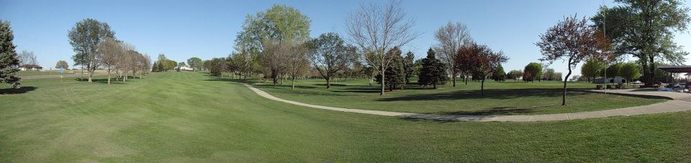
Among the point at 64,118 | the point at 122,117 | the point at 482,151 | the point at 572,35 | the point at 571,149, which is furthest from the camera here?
the point at 572,35

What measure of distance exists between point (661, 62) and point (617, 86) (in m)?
8.51

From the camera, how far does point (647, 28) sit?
109 feet

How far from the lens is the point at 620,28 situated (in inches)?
1336

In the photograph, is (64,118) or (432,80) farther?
(432,80)

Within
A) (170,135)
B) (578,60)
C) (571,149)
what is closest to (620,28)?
(578,60)

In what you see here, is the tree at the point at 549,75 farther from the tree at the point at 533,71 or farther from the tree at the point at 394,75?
the tree at the point at 394,75

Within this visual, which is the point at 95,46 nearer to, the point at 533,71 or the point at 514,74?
the point at 533,71

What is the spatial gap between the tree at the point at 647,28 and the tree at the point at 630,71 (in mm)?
24496

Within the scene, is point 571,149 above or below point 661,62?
below

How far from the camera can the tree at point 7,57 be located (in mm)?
21125

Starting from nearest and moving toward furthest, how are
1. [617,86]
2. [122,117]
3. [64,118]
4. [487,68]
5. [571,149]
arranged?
[571,149] → [64,118] → [122,117] → [617,86] → [487,68]

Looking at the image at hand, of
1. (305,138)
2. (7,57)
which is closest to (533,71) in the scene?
(305,138)

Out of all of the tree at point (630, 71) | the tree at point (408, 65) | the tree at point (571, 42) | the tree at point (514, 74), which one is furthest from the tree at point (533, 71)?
the tree at point (571, 42)

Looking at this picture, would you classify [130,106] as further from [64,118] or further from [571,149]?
[571,149]
